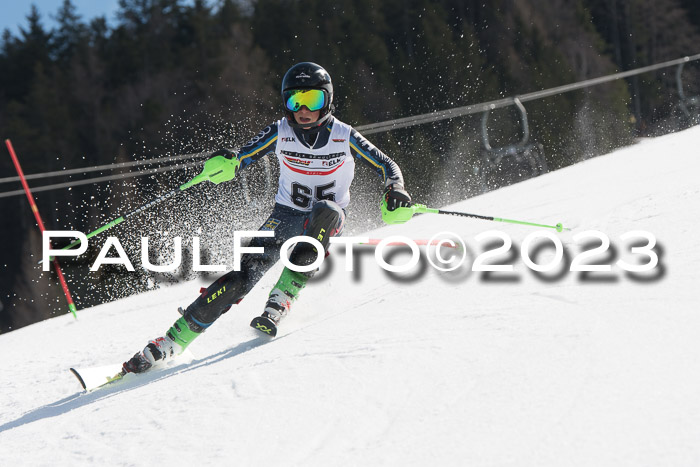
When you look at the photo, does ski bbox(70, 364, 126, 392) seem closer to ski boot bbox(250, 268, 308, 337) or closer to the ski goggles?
ski boot bbox(250, 268, 308, 337)

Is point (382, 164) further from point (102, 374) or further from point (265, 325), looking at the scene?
point (102, 374)

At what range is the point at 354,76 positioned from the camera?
43.2m

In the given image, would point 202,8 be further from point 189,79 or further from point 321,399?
point 321,399

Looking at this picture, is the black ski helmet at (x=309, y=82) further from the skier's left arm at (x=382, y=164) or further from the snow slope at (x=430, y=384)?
the snow slope at (x=430, y=384)

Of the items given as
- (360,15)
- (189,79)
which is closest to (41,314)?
(189,79)

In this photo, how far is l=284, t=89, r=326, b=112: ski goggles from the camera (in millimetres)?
4168

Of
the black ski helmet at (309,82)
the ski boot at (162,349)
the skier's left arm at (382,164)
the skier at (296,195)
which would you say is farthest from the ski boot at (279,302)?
the black ski helmet at (309,82)

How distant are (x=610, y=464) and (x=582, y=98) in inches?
1617

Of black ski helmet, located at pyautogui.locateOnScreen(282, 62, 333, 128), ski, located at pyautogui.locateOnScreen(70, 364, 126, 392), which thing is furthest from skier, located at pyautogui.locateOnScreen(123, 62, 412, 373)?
ski, located at pyautogui.locateOnScreen(70, 364, 126, 392)

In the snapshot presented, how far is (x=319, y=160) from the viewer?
4273 millimetres

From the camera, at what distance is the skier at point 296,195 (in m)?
3.84

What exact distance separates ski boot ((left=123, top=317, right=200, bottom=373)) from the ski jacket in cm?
97

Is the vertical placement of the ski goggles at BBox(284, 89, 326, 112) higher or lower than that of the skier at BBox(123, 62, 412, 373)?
A: higher

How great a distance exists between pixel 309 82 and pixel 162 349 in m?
1.56
